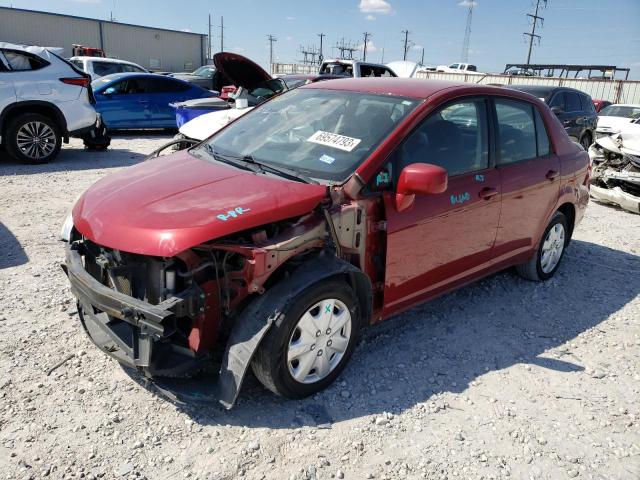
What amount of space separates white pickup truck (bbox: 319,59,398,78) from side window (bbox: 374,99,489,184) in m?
9.79

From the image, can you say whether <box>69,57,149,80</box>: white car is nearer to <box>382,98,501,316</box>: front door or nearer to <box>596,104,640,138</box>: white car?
<box>382,98,501,316</box>: front door

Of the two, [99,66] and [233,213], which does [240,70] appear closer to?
[233,213]

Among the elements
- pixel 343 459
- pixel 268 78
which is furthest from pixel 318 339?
pixel 268 78

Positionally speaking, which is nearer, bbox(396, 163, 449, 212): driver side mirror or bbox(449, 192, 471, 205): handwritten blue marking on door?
bbox(396, 163, 449, 212): driver side mirror

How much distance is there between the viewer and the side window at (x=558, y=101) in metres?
10.8

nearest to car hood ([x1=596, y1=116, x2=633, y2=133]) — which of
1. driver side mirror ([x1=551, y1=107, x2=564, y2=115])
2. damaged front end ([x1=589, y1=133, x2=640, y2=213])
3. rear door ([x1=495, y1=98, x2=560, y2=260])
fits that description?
driver side mirror ([x1=551, y1=107, x2=564, y2=115])

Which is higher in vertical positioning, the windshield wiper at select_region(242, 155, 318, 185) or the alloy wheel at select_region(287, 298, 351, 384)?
the windshield wiper at select_region(242, 155, 318, 185)

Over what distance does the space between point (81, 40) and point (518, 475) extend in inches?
1723

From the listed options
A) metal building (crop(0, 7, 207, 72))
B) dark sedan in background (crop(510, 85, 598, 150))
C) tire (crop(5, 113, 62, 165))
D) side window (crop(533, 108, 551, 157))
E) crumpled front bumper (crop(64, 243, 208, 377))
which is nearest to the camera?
crumpled front bumper (crop(64, 243, 208, 377))

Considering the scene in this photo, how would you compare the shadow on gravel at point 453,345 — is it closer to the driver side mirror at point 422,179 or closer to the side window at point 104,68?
the driver side mirror at point 422,179

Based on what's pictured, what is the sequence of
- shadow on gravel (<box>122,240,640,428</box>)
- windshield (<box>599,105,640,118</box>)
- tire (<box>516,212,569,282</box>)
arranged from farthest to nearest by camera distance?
windshield (<box>599,105,640,118</box>)
tire (<box>516,212,569,282</box>)
shadow on gravel (<box>122,240,640,428</box>)

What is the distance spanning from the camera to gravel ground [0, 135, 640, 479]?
2.53m

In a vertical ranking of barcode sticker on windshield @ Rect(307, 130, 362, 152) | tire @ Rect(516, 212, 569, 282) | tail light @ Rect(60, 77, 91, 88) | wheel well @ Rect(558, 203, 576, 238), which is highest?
barcode sticker on windshield @ Rect(307, 130, 362, 152)

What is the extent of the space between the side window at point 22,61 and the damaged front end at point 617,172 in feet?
29.6
